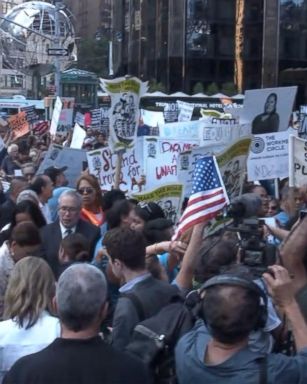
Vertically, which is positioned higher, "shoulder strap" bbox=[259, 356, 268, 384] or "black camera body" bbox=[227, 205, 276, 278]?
"black camera body" bbox=[227, 205, 276, 278]

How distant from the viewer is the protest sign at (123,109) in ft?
36.3

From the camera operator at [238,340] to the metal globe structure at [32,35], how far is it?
38506mm

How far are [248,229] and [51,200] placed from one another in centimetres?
574

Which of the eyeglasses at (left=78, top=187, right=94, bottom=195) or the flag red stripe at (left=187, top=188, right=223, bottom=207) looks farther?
the eyeglasses at (left=78, top=187, right=94, bottom=195)

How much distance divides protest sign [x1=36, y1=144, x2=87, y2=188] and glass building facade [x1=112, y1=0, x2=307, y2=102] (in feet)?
123

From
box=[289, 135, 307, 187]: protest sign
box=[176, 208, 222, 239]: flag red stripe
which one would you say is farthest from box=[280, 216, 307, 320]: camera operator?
box=[289, 135, 307, 187]: protest sign

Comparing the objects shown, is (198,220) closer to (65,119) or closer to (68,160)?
(68,160)

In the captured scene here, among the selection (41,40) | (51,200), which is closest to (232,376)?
(51,200)

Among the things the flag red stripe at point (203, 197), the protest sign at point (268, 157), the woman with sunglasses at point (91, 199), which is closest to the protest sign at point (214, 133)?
the protest sign at point (268, 157)

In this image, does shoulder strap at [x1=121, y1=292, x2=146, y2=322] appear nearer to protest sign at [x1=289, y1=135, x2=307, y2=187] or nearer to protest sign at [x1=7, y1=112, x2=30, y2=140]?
protest sign at [x1=289, y1=135, x2=307, y2=187]

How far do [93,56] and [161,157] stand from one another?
69.2 m

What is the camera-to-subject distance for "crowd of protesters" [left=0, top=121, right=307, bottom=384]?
11.6 ft

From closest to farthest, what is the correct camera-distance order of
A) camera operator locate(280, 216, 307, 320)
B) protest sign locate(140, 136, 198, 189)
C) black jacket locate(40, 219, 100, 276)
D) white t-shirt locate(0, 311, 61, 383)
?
1. camera operator locate(280, 216, 307, 320)
2. white t-shirt locate(0, 311, 61, 383)
3. black jacket locate(40, 219, 100, 276)
4. protest sign locate(140, 136, 198, 189)

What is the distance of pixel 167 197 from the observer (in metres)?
8.73
